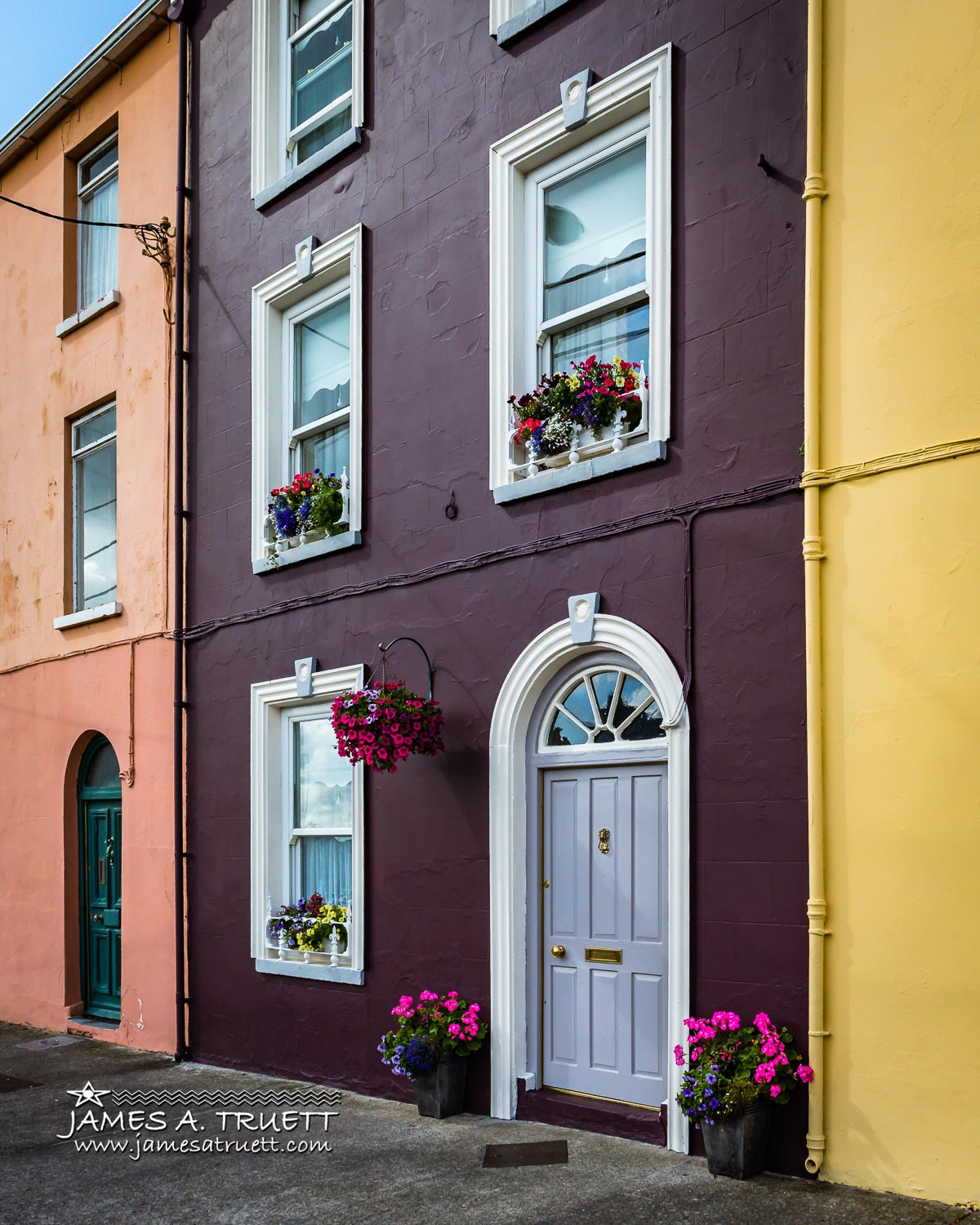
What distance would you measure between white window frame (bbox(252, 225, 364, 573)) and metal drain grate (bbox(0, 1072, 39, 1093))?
4481mm

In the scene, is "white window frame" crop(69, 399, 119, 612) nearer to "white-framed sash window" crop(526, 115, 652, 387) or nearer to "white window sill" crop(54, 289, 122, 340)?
"white window sill" crop(54, 289, 122, 340)

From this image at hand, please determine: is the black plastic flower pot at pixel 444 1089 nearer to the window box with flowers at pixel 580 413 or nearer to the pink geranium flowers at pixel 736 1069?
the pink geranium flowers at pixel 736 1069

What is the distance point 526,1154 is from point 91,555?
8252 mm

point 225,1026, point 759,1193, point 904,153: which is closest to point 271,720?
point 225,1026

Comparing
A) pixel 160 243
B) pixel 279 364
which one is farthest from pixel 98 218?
pixel 279 364

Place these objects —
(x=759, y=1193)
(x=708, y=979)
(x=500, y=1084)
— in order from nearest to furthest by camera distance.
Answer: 1. (x=759, y=1193)
2. (x=708, y=979)
3. (x=500, y=1084)

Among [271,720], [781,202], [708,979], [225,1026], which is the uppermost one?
[781,202]

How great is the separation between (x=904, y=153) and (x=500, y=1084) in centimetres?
595

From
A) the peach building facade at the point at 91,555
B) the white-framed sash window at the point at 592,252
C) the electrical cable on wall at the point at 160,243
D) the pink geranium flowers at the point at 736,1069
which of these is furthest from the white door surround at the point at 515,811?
the electrical cable on wall at the point at 160,243

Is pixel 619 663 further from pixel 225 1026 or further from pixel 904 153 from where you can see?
pixel 225 1026

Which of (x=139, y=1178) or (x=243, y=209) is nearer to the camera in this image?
(x=139, y=1178)

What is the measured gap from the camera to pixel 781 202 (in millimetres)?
7305

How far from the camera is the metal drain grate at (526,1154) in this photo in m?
7.41

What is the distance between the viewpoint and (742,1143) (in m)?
6.73
